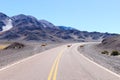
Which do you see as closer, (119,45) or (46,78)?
(46,78)

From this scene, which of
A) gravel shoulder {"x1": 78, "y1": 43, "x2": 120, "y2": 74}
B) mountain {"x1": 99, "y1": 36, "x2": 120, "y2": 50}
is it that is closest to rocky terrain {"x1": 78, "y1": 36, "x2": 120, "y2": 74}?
gravel shoulder {"x1": 78, "y1": 43, "x2": 120, "y2": 74}

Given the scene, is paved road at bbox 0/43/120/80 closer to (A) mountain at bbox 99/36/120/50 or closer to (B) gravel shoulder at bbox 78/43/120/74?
(B) gravel shoulder at bbox 78/43/120/74

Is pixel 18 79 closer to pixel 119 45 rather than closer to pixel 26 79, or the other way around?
pixel 26 79

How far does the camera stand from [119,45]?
7694 cm

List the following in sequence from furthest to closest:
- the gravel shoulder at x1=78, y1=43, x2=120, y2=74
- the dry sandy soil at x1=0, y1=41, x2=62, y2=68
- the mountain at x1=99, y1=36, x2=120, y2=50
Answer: the mountain at x1=99, y1=36, x2=120, y2=50 < the dry sandy soil at x1=0, y1=41, x2=62, y2=68 < the gravel shoulder at x1=78, y1=43, x2=120, y2=74

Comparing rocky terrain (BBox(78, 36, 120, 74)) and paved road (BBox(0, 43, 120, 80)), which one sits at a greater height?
paved road (BBox(0, 43, 120, 80))

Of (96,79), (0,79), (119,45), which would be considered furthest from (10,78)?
(119,45)

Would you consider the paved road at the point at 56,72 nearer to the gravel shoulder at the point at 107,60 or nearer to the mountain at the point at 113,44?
the gravel shoulder at the point at 107,60

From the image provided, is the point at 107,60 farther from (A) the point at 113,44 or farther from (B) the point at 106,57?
(A) the point at 113,44

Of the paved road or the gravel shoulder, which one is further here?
the gravel shoulder

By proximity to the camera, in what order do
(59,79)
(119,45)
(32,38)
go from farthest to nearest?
(32,38) < (119,45) < (59,79)

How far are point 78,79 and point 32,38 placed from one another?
617 ft

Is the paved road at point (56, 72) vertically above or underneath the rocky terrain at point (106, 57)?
above

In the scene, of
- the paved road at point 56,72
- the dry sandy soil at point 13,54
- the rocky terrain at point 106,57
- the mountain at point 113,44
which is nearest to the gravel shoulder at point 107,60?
the rocky terrain at point 106,57
